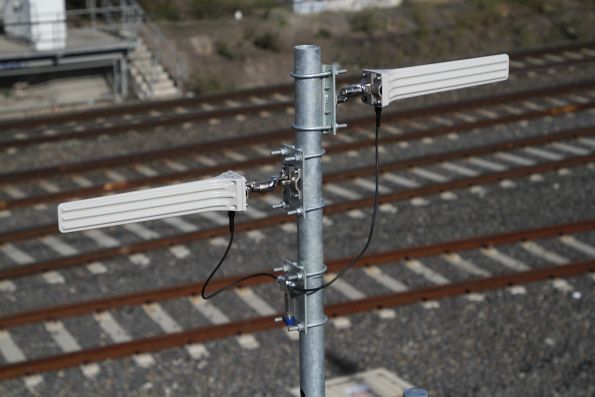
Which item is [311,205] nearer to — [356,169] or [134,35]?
[356,169]

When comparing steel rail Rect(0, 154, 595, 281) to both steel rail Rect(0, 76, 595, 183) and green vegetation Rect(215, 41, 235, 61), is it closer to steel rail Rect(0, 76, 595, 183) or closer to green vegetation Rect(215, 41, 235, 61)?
steel rail Rect(0, 76, 595, 183)

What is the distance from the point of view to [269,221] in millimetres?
12008

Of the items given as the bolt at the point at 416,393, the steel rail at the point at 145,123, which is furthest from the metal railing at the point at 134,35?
the bolt at the point at 416,393

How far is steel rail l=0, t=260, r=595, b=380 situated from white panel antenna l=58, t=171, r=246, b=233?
4916 mm

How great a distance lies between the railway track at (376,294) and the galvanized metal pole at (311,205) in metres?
4.38

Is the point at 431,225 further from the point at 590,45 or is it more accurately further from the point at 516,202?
the point at 590,45

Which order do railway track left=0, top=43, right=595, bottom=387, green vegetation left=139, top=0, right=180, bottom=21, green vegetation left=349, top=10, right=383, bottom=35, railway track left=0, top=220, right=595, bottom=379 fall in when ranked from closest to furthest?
1. railway track left=0, top=220, right=595, bottom=379
2. railway track left=0, top=43, right=595, bottom=387
3. green vegetation left=349, top=10, right=383, bottom=35
4. green vegetation left=139, top=0, right=180, bottom=21

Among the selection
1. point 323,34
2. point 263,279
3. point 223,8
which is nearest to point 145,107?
point 323,34

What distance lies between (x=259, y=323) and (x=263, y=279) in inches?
42.0

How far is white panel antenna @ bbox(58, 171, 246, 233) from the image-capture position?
4.27 metres

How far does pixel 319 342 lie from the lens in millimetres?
5023

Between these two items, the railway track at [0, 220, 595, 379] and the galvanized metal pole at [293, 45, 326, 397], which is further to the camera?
the railway track at [0, 220, 595, 379]

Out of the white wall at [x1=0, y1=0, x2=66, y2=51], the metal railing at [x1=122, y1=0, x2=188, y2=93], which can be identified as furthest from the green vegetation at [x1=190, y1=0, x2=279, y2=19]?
the white wall at [x1=0, y1=0, x2=66, y2=51]

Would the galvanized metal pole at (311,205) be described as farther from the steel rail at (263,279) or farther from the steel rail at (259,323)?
the steel rail at (263,279)
